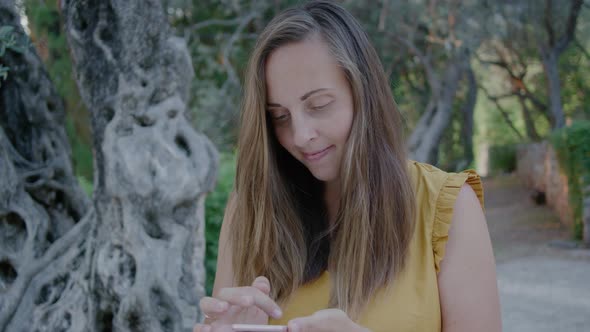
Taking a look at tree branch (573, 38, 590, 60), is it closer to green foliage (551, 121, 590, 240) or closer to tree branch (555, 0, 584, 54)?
tree branch (555, 0, 584, 54)

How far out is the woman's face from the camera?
1.79 m

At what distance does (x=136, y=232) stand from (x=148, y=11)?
3.31 ft

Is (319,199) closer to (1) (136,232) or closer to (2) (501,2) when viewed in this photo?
(1) (136,232)

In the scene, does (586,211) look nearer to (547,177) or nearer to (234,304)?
(547,177)

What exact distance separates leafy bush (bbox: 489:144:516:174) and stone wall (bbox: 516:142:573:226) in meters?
3.45

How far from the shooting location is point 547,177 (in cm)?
1271

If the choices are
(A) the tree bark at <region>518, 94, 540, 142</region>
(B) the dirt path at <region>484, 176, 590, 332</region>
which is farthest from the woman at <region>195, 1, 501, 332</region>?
(A) the tree bark at <region>518, 94, 540, 142</region>

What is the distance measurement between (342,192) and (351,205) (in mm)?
64

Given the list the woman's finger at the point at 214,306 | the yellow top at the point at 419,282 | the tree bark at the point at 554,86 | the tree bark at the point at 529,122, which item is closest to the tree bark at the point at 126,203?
the yellow top at the point at 419,282

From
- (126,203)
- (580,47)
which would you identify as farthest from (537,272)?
(580,47)

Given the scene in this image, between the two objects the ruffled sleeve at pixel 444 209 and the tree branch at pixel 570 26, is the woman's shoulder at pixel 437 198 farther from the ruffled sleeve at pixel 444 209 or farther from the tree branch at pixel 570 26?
the tree branch at pixel 570 26

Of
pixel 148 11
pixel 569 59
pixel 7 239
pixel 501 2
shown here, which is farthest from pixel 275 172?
pixel 569 59

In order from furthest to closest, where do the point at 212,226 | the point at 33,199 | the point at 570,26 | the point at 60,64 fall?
the point at 570,26 → the point at 60,64 → the point at 212,226 → the point at 33,199

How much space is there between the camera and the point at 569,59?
1933 centimetres
